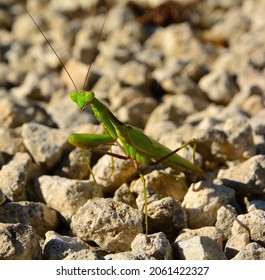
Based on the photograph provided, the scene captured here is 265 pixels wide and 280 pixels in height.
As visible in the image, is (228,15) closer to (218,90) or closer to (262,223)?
(218,90)

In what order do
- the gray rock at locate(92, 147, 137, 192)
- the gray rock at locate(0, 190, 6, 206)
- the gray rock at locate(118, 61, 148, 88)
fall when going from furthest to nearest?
the gray rock at locate(118, 61, 148, 88), the gray rock at locate(92, 147, 137, 192), the gray rock at locate(0, 190, 6, 206)

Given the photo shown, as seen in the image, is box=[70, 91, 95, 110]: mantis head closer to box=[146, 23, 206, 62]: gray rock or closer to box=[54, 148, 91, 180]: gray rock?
box=[54, 148, 91, 180]: gray rock

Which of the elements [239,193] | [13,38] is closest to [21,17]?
[13,38]

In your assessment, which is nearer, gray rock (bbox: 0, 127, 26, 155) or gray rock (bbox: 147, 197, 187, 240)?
gray rock (bbox: 147, 197, 187, 240)

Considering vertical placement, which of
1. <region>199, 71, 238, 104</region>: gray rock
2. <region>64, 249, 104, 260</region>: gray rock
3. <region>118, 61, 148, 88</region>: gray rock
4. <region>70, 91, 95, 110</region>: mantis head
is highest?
<region>70, 91, 95, 110</region>: mantis head

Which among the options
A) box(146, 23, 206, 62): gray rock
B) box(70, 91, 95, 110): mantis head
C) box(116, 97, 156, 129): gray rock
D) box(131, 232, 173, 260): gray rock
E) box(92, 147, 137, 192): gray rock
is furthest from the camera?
box(146, 23, 206, 62): gray rock

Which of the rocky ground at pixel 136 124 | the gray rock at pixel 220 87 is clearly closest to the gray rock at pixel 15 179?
the rocky ground at pixel 136 124

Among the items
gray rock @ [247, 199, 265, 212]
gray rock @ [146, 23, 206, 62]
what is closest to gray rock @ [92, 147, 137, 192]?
Answer: gray rock @ [247, 199, 265, 212]
